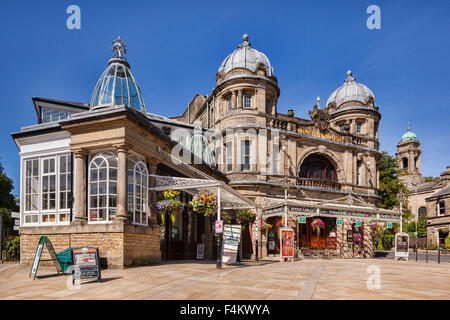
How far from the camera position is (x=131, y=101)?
14602 millimetres

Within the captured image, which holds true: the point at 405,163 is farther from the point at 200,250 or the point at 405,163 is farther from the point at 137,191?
the point at 137,191

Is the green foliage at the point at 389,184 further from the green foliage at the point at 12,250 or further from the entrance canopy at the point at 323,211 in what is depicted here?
the green foliage at the point at 12,250

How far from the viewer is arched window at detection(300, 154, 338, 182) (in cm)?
3028

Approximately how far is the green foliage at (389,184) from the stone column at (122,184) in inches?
1202

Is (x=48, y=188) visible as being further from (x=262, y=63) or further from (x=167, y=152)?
(x=262, y=63)

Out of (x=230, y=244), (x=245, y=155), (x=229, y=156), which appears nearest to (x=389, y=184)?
(x=245, y=155)

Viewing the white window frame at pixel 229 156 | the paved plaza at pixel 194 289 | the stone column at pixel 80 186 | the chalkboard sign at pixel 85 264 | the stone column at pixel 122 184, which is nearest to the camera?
the paved plaza at pixel 194 289

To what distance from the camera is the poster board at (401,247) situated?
24109 millimetres

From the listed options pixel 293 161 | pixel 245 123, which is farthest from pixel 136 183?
pixel 293 161

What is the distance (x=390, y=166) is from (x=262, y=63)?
20.3m

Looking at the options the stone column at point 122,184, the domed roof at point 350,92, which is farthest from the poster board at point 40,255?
the domed roof at point 350,92

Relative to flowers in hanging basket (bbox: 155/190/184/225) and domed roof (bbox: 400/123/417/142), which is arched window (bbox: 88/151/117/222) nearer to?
flowers in hanging basket (bbox: 155/190/184/225)

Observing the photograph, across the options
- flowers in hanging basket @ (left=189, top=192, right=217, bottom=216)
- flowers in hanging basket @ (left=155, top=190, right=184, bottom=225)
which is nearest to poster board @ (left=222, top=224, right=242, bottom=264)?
flowers in hanging basket @ (left=189, top=192, right=217, bottom=216)

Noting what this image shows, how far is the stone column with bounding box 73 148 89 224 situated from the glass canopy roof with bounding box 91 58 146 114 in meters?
2.24
